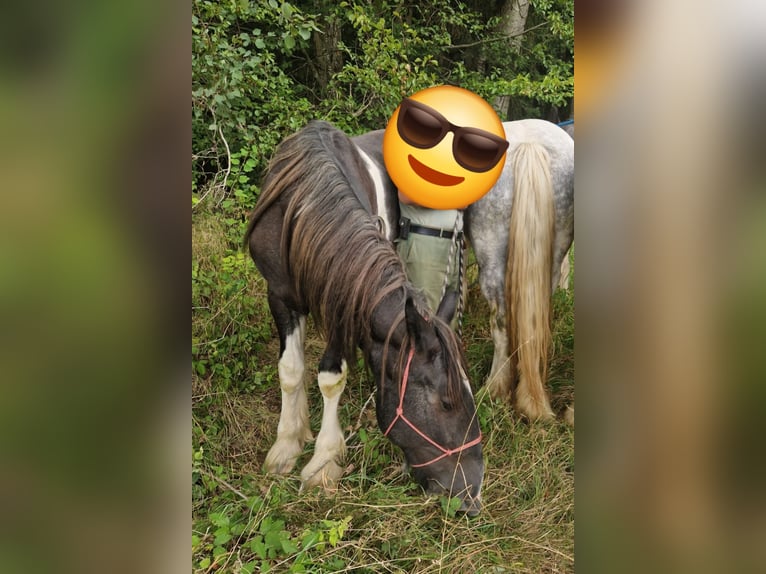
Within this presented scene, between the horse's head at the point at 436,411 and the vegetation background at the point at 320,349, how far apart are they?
0.09m

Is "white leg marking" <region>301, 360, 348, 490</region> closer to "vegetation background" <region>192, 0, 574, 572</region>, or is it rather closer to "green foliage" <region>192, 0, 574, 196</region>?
"vegetation background" <region>192, 0, 574, 572</region>

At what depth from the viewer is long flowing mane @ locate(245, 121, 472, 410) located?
1.65 meters

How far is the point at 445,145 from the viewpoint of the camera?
63.8 inches

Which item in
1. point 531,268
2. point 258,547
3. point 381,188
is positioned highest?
point 381,188

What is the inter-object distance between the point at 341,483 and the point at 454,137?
1.28m

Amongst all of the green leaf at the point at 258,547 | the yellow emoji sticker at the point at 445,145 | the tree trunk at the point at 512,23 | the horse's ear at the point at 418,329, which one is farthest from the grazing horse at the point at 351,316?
the tree trunk at the point at 512,23

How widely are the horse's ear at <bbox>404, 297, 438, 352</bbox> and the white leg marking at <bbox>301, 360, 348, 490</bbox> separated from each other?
55cm

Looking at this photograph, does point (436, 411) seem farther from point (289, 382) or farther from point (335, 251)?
point (289, 382)

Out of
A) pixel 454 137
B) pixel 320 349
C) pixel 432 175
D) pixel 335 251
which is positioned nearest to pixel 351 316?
pixel 335 251
